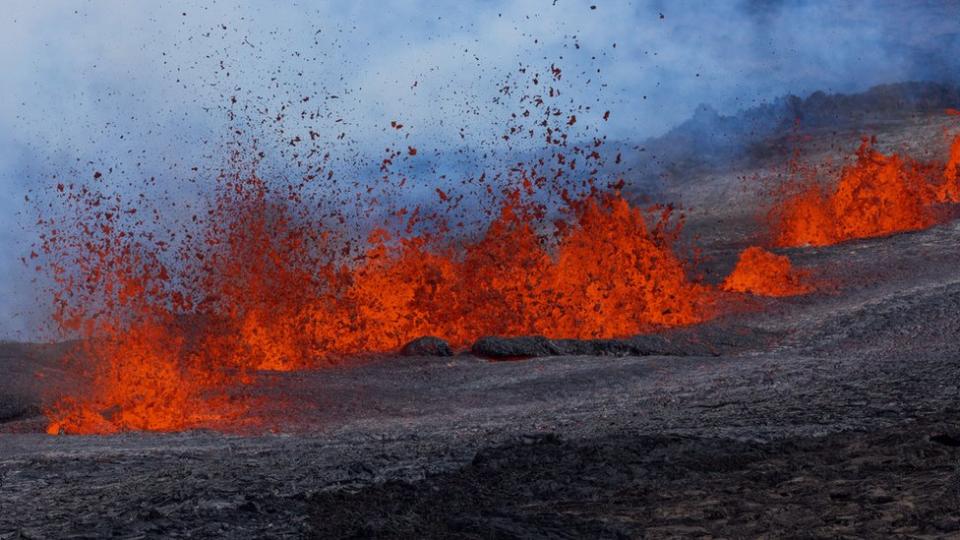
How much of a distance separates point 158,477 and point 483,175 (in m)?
11.1

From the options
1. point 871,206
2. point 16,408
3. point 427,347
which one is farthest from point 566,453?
point 871,206

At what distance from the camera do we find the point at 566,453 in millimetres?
8625

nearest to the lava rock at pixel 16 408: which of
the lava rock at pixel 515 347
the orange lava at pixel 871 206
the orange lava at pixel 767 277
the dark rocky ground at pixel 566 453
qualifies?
the dark rocky ground at pixel 566 453

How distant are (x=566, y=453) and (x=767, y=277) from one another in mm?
12108

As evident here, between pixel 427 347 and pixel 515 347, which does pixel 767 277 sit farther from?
pixel 427 347

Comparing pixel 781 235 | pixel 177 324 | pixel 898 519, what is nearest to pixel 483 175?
pixel 177 324

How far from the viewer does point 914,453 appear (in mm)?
7578

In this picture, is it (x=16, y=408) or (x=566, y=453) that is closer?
(x=566, y=453)

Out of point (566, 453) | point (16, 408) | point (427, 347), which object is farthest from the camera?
point (427, 347)

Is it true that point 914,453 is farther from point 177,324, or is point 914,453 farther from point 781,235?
point 781,235

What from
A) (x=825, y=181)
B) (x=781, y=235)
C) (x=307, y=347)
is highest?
(x=825, y=181)

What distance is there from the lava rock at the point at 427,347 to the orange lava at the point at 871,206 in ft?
34.2

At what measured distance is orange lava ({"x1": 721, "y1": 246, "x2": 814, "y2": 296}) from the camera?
1948cm

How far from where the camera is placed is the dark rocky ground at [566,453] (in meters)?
6.80
